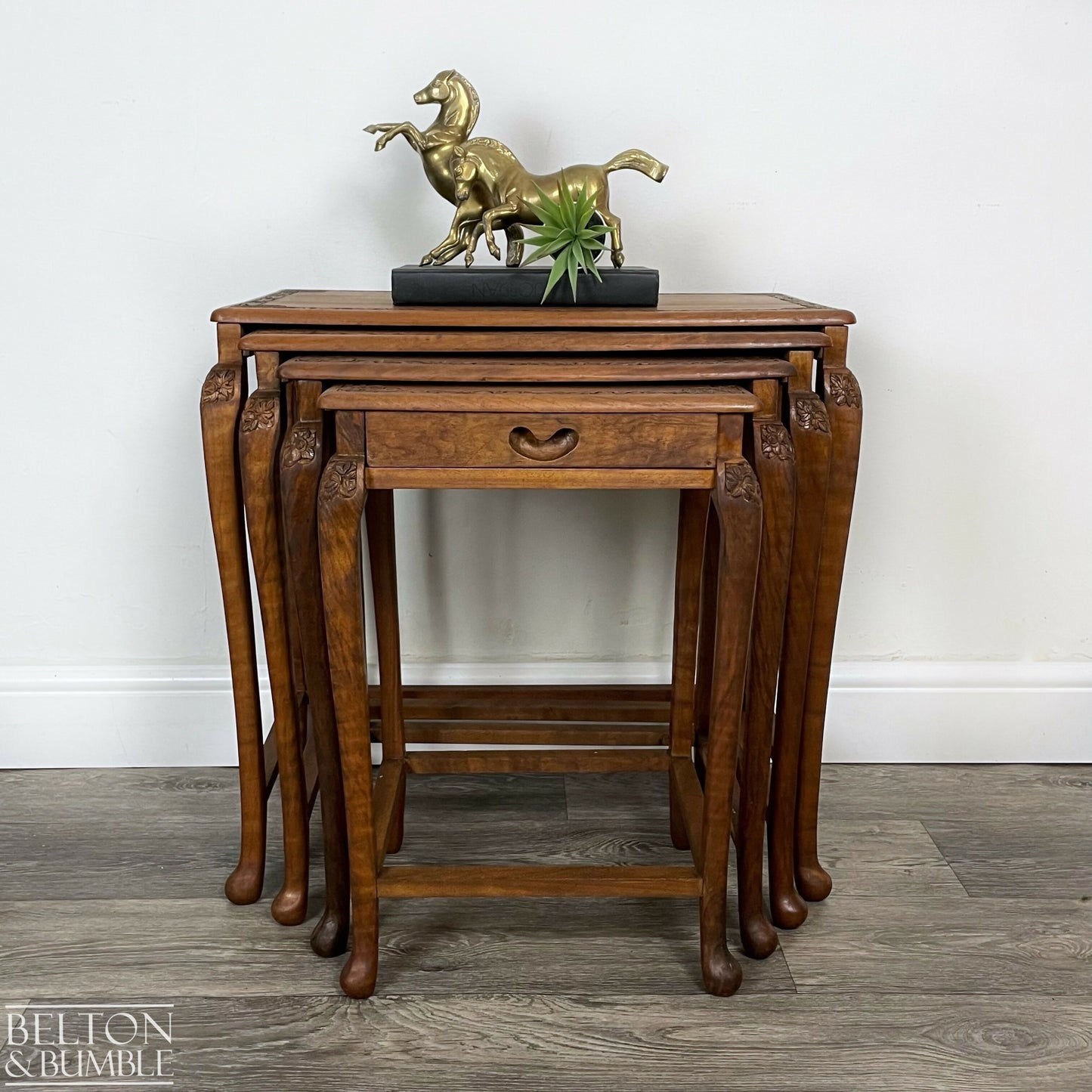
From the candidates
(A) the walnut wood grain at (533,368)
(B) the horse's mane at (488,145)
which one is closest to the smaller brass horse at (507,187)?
(B) the horse's mane at (488,145)

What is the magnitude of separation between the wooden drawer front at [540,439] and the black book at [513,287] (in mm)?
245

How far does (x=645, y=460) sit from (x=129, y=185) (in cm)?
101

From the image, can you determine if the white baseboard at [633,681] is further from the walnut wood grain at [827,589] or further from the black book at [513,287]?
the black book at [513,287]

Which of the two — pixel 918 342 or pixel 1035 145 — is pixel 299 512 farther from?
pixel 1035 145

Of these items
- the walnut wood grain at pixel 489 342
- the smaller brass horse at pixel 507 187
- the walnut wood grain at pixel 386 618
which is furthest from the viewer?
the walnut wood grain at pixel 386 618

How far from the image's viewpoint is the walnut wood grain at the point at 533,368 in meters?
1.14

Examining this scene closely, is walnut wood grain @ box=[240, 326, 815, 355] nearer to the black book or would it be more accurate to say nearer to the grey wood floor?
the black book

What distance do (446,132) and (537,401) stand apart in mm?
480

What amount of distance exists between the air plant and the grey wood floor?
0.82 meters

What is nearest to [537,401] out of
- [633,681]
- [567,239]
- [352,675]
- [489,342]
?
[489,342]

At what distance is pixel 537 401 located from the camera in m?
1.10

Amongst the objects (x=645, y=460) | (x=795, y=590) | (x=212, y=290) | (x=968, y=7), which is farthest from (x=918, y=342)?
(x=212, y=290)

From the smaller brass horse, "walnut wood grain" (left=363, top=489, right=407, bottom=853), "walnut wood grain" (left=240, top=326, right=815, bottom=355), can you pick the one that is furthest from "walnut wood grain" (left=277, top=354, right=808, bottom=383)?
"walnut wood grain" (left=363, top=489, right=407, bottom=853)

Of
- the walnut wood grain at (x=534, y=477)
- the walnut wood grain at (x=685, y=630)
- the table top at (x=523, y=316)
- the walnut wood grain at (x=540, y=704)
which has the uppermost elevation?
the table top at (x=523, y=316)
